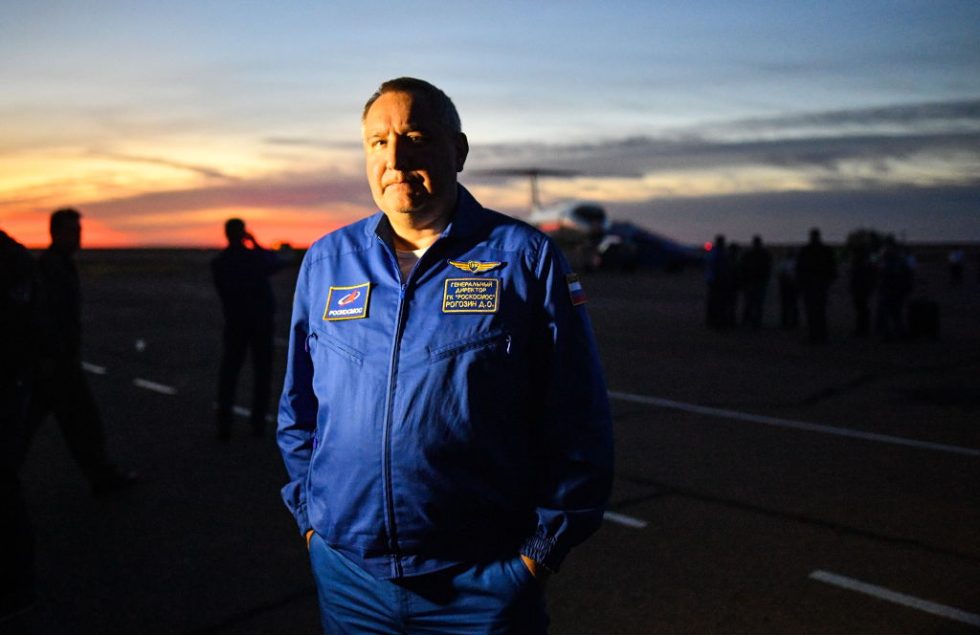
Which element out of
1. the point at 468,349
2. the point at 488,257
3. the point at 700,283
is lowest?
the point at 700,283

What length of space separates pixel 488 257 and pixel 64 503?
5068 mm

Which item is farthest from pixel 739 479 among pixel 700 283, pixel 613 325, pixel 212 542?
pixel 700 283

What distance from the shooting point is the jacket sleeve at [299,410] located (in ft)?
8.23

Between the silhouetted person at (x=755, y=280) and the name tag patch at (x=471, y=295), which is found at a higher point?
the name tag patch at (x=471, y=295)

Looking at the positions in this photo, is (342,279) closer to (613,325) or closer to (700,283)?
(613,325)

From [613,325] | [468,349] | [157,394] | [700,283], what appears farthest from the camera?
[700,283]

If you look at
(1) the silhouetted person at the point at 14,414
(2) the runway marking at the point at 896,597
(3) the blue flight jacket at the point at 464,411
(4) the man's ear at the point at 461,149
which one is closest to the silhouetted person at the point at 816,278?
(2) the runway marking at the point at 896,597

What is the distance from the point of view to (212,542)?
520cm

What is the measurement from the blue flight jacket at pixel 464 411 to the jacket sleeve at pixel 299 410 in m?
0.24

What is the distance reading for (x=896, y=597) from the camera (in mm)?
4273

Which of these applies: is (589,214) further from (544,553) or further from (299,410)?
(544,553)

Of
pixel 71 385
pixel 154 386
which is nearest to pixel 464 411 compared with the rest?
pixel 71 385

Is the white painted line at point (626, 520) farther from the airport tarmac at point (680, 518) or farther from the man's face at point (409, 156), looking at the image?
the man's face at point (409, 156)

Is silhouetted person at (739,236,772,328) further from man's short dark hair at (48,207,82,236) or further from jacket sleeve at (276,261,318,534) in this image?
jacket sleeve at (276,261,318,534)
